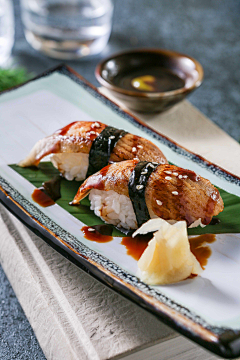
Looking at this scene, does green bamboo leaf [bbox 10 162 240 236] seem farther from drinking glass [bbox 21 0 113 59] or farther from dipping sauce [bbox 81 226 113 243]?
drinking glass [bbox 21 0 113 59]

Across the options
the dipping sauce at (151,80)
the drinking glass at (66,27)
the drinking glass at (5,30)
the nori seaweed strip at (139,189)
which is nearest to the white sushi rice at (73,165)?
the nori seaweed strip at (139,189)

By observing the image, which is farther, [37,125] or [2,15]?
[2,15]

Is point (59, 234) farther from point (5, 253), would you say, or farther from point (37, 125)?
point (37, 125)

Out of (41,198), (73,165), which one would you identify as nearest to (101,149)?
(73,165)

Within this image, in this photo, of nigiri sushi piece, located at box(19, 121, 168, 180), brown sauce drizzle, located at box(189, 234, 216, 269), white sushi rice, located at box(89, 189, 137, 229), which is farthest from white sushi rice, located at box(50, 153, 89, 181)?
brown sauce drizzle, located at box(189, 234, 216, 269)

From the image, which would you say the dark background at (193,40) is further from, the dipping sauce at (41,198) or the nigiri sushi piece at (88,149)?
the dipping sauce at (41,198)

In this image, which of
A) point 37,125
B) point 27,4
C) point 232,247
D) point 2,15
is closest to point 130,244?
point 232,247
